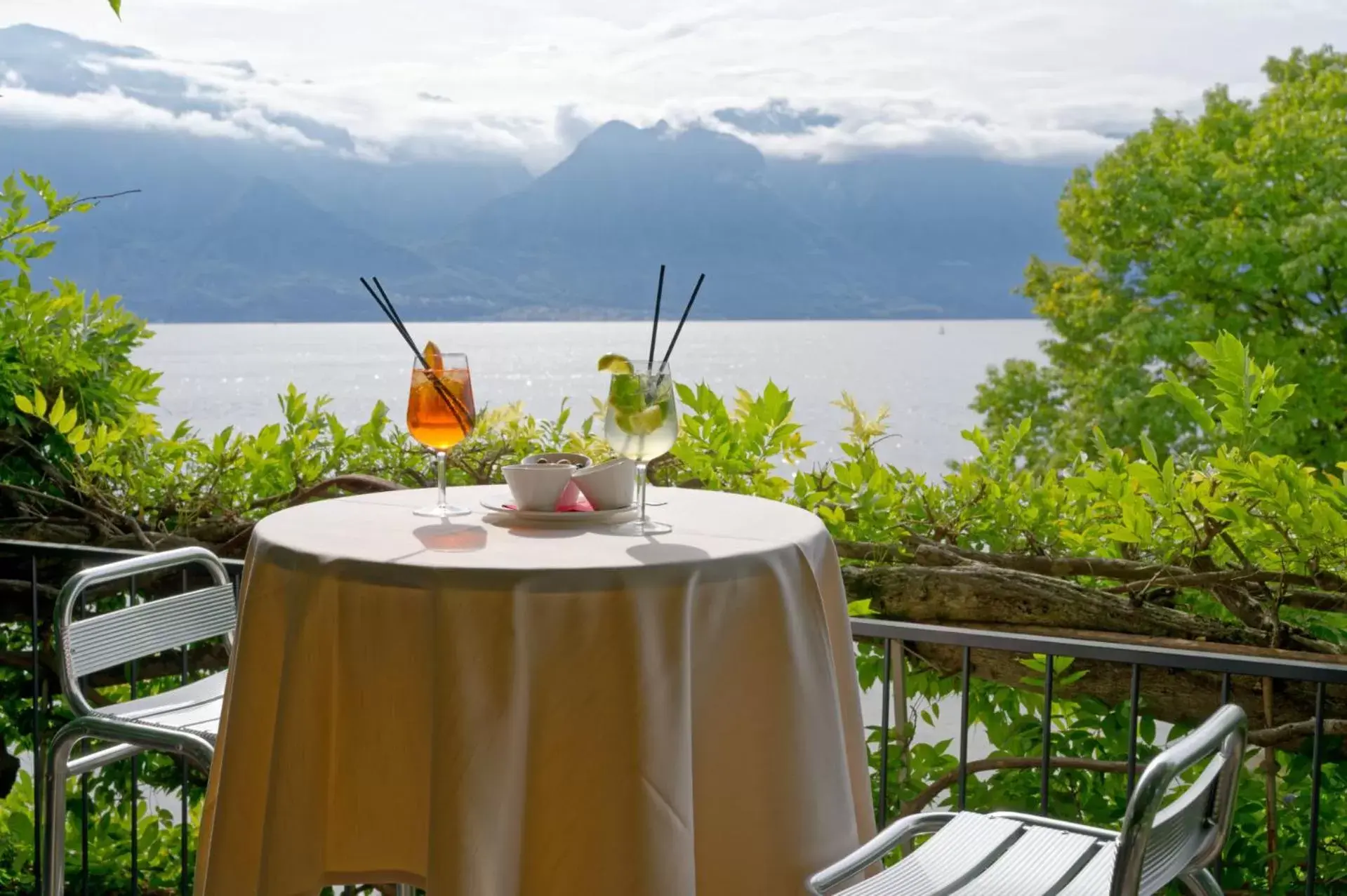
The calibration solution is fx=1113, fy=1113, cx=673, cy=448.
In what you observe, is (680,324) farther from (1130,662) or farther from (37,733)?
(37,733)

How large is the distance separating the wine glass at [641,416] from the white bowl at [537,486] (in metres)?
0.13

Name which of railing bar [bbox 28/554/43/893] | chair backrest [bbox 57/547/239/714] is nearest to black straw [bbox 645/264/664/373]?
chair backrest [bbox 57/547/239/714]

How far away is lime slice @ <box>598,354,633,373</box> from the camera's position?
1.86 metres

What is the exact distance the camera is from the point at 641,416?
5.91 feet

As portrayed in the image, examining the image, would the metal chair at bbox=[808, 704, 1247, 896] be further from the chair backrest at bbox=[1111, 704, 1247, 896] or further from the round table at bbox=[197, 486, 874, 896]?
the round table at bbox=[197, 486, 874, 896]

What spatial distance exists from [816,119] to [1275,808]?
5878cm

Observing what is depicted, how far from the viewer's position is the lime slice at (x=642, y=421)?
5.91ft

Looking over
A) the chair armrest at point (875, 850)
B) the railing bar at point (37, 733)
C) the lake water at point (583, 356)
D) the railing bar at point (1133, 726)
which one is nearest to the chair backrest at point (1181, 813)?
the chair armrest at point (875, 850)

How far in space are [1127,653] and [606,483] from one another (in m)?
0.93

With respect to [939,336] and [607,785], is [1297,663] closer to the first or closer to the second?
[607,785]

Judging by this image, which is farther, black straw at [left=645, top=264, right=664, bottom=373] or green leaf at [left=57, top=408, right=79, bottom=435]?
green leaf at [left=57, top=408, right=79, bottom=435]

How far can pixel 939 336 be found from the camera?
59062 mm

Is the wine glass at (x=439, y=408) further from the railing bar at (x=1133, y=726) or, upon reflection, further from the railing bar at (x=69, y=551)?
the railing bar at (x=1133, y=726)

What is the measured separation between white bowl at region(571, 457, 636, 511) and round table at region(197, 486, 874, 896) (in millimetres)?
233
